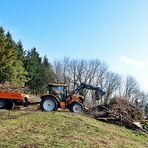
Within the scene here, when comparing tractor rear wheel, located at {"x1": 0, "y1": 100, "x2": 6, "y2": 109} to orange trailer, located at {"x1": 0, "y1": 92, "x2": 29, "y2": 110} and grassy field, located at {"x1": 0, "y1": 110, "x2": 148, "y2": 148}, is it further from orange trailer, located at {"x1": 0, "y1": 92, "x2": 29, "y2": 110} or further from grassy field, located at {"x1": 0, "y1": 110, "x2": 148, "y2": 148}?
grassy field, located at {"x1": 0, "y1": 110, "x2": 148, "y2": 148}

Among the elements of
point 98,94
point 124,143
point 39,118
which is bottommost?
point 124,143

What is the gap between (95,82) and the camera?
A: 214 feet

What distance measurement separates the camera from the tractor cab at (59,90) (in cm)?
1970

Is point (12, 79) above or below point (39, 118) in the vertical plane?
above

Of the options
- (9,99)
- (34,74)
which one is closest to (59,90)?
(9,99)

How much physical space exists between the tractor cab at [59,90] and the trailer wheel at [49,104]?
58 cm

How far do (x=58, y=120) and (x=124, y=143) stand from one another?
3593 mm

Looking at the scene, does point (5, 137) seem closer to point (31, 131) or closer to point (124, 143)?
point (31, 131)

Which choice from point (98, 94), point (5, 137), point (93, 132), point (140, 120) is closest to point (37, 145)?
point (5, 137)

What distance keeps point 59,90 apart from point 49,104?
4.07 ft

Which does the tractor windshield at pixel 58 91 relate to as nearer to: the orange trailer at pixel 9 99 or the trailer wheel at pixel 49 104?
the trailer wheel at pixel 49 104

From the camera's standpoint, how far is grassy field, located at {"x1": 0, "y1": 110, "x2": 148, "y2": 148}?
11.1 metres

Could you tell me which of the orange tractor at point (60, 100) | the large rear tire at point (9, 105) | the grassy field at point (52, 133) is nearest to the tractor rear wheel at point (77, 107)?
the orange tractor at point (60, 100)

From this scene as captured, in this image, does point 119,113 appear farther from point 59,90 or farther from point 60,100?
point 59,90
